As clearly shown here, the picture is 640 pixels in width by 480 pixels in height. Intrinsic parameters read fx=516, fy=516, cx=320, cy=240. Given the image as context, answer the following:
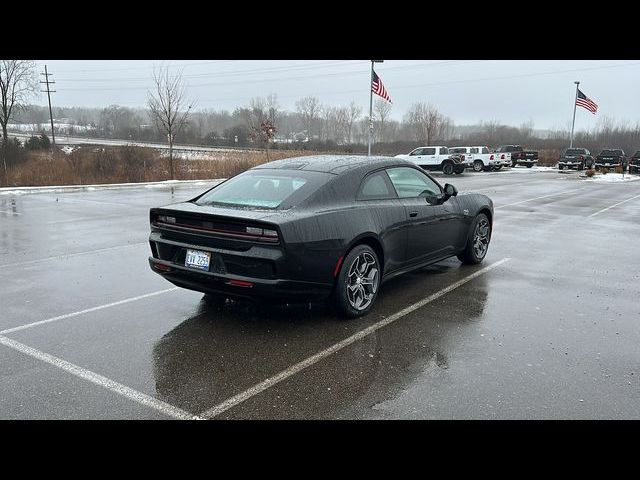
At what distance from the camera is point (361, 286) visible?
513cm

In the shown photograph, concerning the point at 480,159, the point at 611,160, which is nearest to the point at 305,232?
the point at 480,159

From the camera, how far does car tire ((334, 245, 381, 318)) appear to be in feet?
16.0

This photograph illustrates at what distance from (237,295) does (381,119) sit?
84.9m

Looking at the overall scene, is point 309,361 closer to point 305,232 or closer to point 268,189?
point 305,232

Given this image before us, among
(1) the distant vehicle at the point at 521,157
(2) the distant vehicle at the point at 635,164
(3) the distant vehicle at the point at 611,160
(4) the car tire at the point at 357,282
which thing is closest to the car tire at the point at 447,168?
(1) the distant vehicle at the point at 521,157

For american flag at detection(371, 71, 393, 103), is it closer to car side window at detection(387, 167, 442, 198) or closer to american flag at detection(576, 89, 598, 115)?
american flag at detection(576, 89, 598, 115)

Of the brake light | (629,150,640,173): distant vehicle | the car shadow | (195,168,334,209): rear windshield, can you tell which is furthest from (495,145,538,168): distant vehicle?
the brake light

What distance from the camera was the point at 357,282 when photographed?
200 inches

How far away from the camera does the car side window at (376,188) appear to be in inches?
213

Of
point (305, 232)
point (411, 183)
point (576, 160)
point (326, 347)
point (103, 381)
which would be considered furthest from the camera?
point (576, 160)

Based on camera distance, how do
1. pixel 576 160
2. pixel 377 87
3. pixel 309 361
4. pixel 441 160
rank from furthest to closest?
pixel 576 160 → pixel 441 160 → pixel 377 87 → pixel 309 361

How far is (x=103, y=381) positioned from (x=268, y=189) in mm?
2403

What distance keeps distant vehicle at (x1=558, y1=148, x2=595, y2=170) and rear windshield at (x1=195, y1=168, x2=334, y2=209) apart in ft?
133

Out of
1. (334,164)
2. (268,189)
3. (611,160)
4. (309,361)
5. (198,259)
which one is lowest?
(309,361)
